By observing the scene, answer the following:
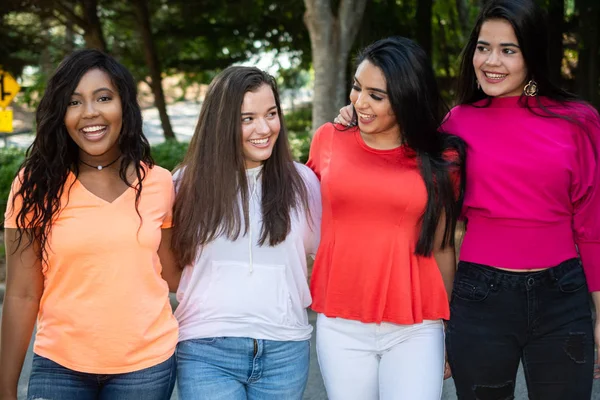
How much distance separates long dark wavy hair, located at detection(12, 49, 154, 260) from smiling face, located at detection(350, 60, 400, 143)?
36.9 inches

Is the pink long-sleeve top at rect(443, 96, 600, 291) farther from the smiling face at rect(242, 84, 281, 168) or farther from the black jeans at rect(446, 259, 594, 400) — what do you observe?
the smiling face at rect(242, 84, 281, 168)

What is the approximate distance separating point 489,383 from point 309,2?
6547mm

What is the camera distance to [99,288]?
2660 mm

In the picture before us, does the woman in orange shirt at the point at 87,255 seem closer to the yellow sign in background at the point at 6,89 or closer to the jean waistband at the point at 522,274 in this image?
the jean waistband at the point at 522,274

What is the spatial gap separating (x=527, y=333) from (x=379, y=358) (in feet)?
2.09

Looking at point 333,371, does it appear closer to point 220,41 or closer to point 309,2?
point 309,2

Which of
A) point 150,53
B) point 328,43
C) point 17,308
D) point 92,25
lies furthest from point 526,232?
point 92,25

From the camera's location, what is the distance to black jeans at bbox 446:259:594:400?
2959 mm

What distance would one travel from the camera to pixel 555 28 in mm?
11352

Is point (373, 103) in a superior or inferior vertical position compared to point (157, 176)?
superior

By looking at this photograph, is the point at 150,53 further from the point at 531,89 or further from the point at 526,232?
the point at 526,232

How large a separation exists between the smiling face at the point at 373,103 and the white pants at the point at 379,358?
2.83 feet

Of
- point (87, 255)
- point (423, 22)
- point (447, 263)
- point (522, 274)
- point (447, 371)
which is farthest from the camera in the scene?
point (423, 22)

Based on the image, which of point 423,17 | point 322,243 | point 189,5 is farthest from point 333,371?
point 189,5
